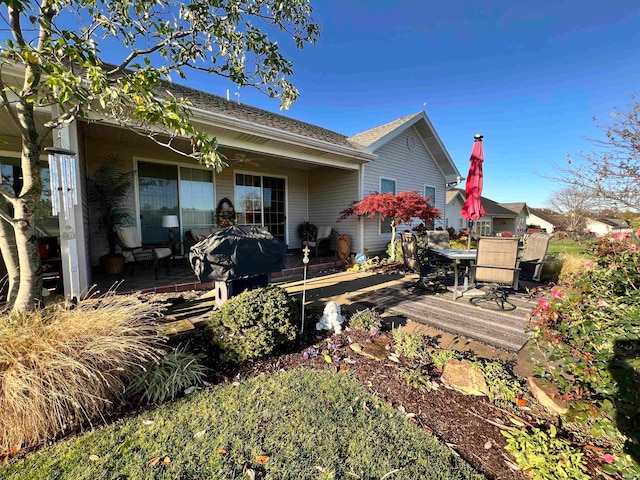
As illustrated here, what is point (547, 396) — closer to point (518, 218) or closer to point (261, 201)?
point (261, 201)

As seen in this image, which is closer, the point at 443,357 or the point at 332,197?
the point at 443,357

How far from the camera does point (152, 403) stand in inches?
77.0

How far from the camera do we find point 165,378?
82.7 inches

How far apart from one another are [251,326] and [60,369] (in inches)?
53.3

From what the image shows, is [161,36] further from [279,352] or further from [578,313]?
[578,313]

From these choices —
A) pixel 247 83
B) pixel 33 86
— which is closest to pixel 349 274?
pixel 247 83

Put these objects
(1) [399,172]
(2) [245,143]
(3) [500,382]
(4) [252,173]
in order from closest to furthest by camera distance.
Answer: (3) [500,382] < (2) [245,143] < (4) [252,173] < (1) [399,172]

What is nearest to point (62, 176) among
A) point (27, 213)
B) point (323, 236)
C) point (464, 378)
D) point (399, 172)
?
point (27, 213)

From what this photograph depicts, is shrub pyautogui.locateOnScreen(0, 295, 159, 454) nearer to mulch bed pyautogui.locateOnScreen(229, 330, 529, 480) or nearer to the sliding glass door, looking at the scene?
mulch bed pyautogui.locateOnScreen(229, 330, 529, 480)

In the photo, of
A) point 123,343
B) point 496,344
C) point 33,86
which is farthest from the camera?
point 496,344

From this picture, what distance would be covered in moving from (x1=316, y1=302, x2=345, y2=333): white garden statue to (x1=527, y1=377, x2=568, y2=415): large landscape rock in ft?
5.86

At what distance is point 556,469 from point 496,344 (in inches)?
57.7

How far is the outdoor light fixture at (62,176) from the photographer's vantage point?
10.1 ft

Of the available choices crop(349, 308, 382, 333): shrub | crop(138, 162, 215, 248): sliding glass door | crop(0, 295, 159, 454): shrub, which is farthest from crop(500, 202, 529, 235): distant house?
crop(0, 295, 159, 454): shrub
